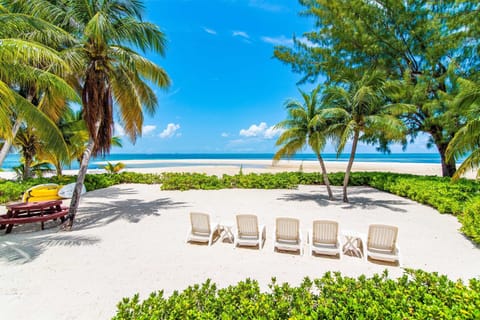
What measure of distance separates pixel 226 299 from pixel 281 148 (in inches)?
373

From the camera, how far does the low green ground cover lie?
305 inches

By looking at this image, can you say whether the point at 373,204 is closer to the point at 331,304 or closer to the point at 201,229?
the point at 201,229

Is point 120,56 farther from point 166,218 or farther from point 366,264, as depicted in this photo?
point 366,264

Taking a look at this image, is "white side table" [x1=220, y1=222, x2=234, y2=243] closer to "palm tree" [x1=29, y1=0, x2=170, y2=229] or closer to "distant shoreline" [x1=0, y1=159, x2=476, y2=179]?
"palm tree" [x1=29, y1=0, x2=170, y2=229]

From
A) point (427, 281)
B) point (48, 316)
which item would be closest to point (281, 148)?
point (427, 281)

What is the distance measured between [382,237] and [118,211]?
30.8 ft

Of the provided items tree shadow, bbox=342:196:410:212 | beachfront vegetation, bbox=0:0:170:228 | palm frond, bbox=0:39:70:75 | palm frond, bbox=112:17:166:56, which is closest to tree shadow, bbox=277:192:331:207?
tree shadow, bbox=342:196:410:212

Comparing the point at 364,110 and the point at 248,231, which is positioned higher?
the point at 364,110

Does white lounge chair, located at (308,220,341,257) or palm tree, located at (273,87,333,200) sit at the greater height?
palm tree, located at (273,87,333,200)

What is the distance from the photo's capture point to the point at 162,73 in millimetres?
7742

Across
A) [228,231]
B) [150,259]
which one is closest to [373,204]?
[228,231]

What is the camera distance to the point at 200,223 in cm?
581

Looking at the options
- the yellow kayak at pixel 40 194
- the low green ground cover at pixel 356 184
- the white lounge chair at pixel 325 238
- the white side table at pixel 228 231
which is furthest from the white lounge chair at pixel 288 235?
the yellow kayak at pixel 40 194

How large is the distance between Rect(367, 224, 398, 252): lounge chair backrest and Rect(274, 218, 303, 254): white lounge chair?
158 cm
